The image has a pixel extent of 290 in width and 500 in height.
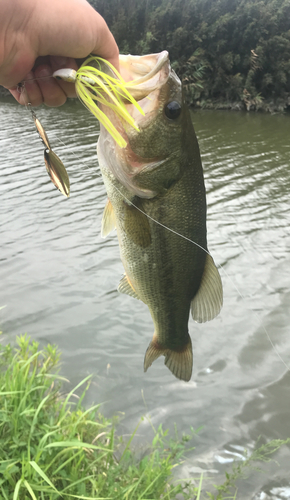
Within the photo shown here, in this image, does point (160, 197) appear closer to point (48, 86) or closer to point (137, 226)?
point (137, 226)

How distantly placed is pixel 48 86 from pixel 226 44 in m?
32.5

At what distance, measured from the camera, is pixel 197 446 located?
3.56 metres

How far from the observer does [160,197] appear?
1572 mm

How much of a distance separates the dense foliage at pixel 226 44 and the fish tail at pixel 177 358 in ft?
91.5

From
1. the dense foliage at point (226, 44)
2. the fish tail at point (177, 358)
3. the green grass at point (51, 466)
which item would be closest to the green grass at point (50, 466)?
the green grass at point (51, 466)

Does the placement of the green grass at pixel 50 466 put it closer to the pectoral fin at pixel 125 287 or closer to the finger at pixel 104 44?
the pectoral fin at pixel 125 287

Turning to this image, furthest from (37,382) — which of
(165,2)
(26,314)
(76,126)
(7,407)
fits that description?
(165,2)

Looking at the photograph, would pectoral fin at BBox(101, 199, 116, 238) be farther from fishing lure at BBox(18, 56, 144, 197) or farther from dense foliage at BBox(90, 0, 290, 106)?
dense foliage at BBox(90, 0, 290, 106)

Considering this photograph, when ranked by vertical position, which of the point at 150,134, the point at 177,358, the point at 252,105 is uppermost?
the point at 150,134

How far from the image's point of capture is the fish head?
1.40m

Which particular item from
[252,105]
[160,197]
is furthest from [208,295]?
[252,105]

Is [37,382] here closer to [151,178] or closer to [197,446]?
[197,446]

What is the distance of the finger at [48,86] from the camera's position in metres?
1.62

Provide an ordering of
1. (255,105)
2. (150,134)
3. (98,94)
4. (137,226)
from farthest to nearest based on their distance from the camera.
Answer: (255,105) < (137,226) < (150,134) < (98,94)
